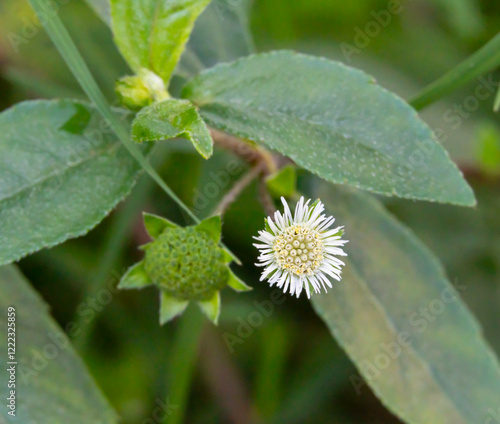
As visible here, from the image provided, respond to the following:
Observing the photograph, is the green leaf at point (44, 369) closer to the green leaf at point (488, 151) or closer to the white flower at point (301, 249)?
the white flower at point (301, 249)

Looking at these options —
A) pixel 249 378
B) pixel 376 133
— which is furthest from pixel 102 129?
pixel 249 378

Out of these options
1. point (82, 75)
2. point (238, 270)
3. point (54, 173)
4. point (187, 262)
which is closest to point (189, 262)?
point (187, 262)

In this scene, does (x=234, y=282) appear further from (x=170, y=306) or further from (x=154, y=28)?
(x=154, y=28)

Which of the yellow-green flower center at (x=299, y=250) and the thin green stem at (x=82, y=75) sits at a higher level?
the thin green stem at (x=82, y=75)

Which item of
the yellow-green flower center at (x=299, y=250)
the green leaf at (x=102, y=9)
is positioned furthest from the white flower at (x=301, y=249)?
the green leaf at (x=102, y=9)

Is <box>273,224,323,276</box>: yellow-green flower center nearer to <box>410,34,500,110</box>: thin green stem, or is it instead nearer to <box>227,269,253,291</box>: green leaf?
<box>227,269,253,291</box>: green leaf

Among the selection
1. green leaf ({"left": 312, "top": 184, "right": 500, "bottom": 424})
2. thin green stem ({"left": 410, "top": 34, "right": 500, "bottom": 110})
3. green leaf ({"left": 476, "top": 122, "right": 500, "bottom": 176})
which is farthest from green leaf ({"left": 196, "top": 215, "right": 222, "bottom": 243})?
green leaf ({"left": 476, "top": 122, "right": 500, "bottom": 176})

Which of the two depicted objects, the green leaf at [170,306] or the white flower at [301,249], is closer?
the white flower at [301,249]
